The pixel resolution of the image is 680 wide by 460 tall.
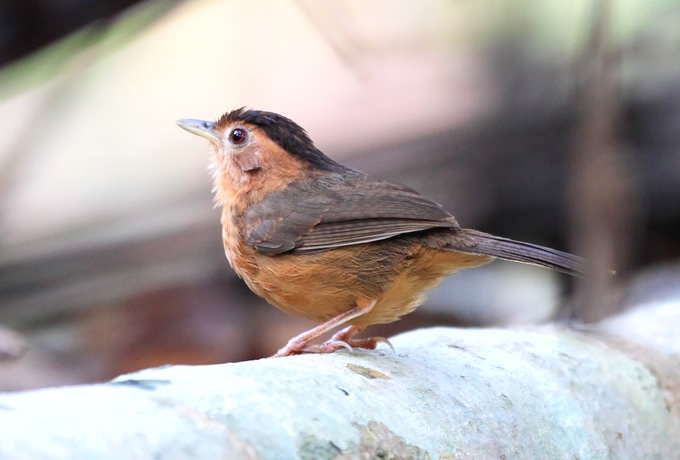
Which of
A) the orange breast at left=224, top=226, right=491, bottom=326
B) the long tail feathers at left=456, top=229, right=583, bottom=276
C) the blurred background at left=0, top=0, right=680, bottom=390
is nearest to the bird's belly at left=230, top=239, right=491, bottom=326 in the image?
the orange breast at left=224, top=226, right=491, bottom=326

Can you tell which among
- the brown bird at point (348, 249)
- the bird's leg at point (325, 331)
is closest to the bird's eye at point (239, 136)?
the brown bird at point (348, 249)

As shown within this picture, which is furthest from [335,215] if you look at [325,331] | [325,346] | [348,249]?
[325,346]

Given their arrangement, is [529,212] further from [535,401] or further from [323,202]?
[535,401]

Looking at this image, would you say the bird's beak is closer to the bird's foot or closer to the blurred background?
the bird's foot

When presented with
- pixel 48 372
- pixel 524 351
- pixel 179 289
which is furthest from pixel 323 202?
pixel 179 289

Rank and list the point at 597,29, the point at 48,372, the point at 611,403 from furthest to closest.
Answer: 1. the point at 48,372
2. the point at 597,29
3. the point at 611,403

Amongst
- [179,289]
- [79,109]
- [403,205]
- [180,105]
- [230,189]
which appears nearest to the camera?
[403,205]
